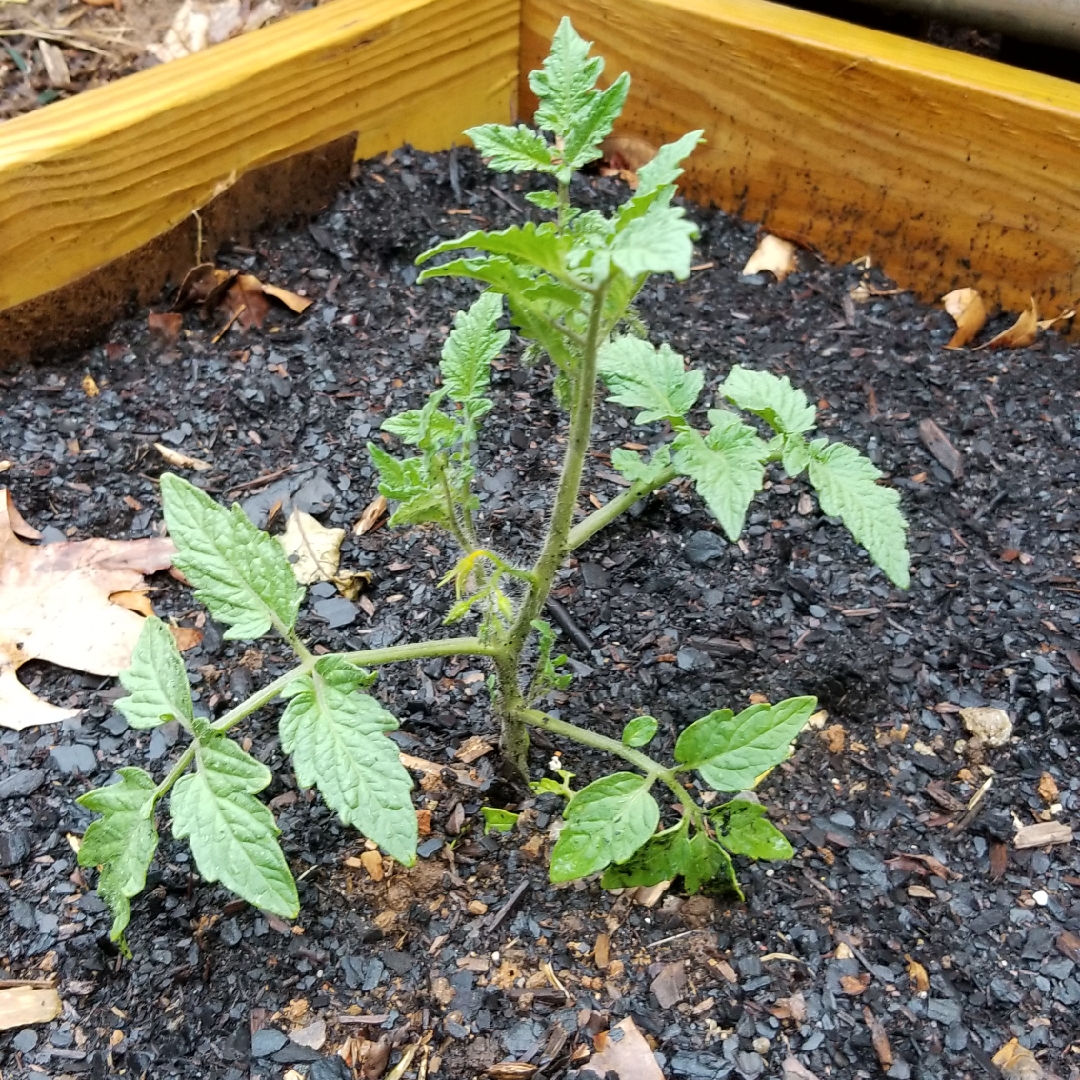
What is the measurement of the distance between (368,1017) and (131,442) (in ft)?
3.32

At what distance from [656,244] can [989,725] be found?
985 millimetres

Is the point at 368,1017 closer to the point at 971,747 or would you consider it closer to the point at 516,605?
the point at 516,605

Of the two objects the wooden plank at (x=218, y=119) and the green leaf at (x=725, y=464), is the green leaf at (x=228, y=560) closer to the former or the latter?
the green leaf at (x=725, y=464)

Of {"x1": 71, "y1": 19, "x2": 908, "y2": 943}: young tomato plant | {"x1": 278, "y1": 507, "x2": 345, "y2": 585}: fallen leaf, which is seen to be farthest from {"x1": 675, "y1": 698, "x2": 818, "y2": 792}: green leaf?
{"x1": 278, "y1": 507, "x2": 345, "y2": 585}: fallen leaf

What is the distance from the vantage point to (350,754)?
0.92 meters

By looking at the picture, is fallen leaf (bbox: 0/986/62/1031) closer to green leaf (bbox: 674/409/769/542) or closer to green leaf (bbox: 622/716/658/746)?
green leaf (bbox: 622/716/658/746)

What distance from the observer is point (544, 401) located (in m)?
1.74

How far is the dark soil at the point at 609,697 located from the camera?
3.69ft

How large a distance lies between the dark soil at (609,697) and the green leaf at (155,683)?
0.29 m

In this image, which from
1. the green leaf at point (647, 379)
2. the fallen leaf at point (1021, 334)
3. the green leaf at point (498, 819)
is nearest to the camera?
the green leaf at point (647, 379)

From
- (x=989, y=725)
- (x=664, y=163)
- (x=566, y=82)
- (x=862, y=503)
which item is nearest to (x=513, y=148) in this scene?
(x=566, y=82)

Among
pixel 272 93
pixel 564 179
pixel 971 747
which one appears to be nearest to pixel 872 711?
pixel 971 747

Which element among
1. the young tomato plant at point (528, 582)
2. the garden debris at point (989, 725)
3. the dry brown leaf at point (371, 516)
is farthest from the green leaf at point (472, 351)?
the garden debris at point (989, 725)

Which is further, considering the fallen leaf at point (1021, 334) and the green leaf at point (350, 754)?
the fallen leaf at point (1021, 334)
